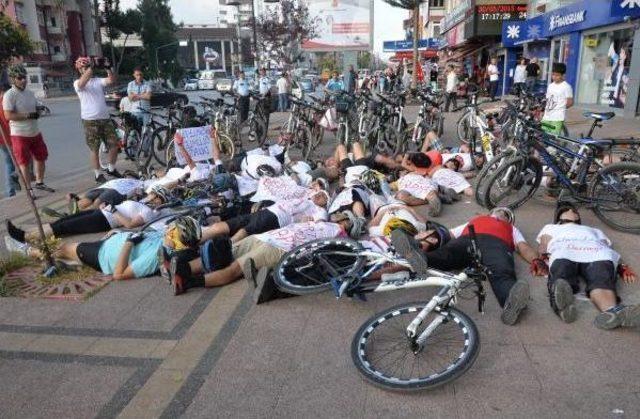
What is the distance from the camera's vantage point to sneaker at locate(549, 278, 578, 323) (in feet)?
11.8

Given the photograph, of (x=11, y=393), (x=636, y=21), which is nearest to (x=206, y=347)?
(x=11, y=393)

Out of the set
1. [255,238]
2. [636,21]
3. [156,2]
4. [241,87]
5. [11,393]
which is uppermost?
[156,2]

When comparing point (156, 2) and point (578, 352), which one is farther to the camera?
point (156, 2)

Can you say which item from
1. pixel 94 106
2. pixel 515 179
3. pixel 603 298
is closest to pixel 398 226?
pixel 603 298

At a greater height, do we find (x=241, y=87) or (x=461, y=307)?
(x=241, y=87)

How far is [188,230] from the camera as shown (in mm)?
4512

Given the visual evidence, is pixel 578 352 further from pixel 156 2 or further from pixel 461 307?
pixel 156 2

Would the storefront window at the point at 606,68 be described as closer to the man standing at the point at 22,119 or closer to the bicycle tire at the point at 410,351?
the bicycle tire at the point at 410,351

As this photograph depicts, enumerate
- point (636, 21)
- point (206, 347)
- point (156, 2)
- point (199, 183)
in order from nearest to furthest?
point (206, 347) < point (199, 183) < point (636, 21) < point (156, 2)

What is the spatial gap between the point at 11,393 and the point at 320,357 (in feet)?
6.35

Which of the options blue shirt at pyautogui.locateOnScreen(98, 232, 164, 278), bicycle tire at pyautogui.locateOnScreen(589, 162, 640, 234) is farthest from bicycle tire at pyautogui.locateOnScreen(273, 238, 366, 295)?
bicycle tire at pyautogui.locateOnScreen(589, 162, 640, 234)

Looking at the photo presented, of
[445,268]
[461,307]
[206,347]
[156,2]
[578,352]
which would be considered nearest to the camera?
[578,352]

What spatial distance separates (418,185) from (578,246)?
114 inches

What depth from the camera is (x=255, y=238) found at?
4.68 metres
